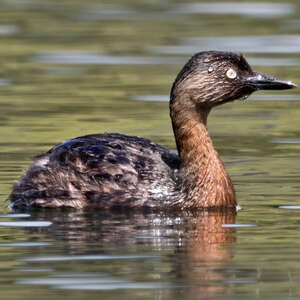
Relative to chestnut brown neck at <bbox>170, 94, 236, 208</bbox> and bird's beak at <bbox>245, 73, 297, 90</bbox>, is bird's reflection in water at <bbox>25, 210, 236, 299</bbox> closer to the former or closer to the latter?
chestnut brown neck at <bbox>170, 94, 236, 208</bbox>

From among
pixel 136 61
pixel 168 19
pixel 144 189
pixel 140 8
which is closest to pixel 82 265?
pixel 144 189

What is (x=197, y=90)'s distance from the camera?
46.4 feet

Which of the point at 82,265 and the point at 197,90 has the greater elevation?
the point at 197,90

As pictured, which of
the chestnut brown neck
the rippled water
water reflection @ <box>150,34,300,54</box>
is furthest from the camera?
water reflection @ <box>150,34,300,54</box>

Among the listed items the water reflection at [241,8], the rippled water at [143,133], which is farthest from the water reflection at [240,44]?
→ the water reflection at [241,8]

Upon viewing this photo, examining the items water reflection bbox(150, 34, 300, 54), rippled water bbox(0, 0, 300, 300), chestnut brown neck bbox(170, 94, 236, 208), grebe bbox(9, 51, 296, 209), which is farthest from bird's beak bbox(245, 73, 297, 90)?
water reflection bbox(150, 34, 300, 54)

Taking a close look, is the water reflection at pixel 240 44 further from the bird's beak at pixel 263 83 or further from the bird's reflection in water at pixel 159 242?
the bird's reflection in water at pixel 159 242

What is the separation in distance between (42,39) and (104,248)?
51.6 feet

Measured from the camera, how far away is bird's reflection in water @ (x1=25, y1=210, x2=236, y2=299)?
10.7 metres

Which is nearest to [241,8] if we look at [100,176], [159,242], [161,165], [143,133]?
[143,133]

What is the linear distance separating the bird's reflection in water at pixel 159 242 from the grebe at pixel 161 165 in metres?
0.23

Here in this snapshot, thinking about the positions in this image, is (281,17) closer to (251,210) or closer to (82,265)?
(251,210)

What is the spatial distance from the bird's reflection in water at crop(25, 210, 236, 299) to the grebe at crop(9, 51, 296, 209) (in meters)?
0.23

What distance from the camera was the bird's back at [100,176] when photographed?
1373 cm
